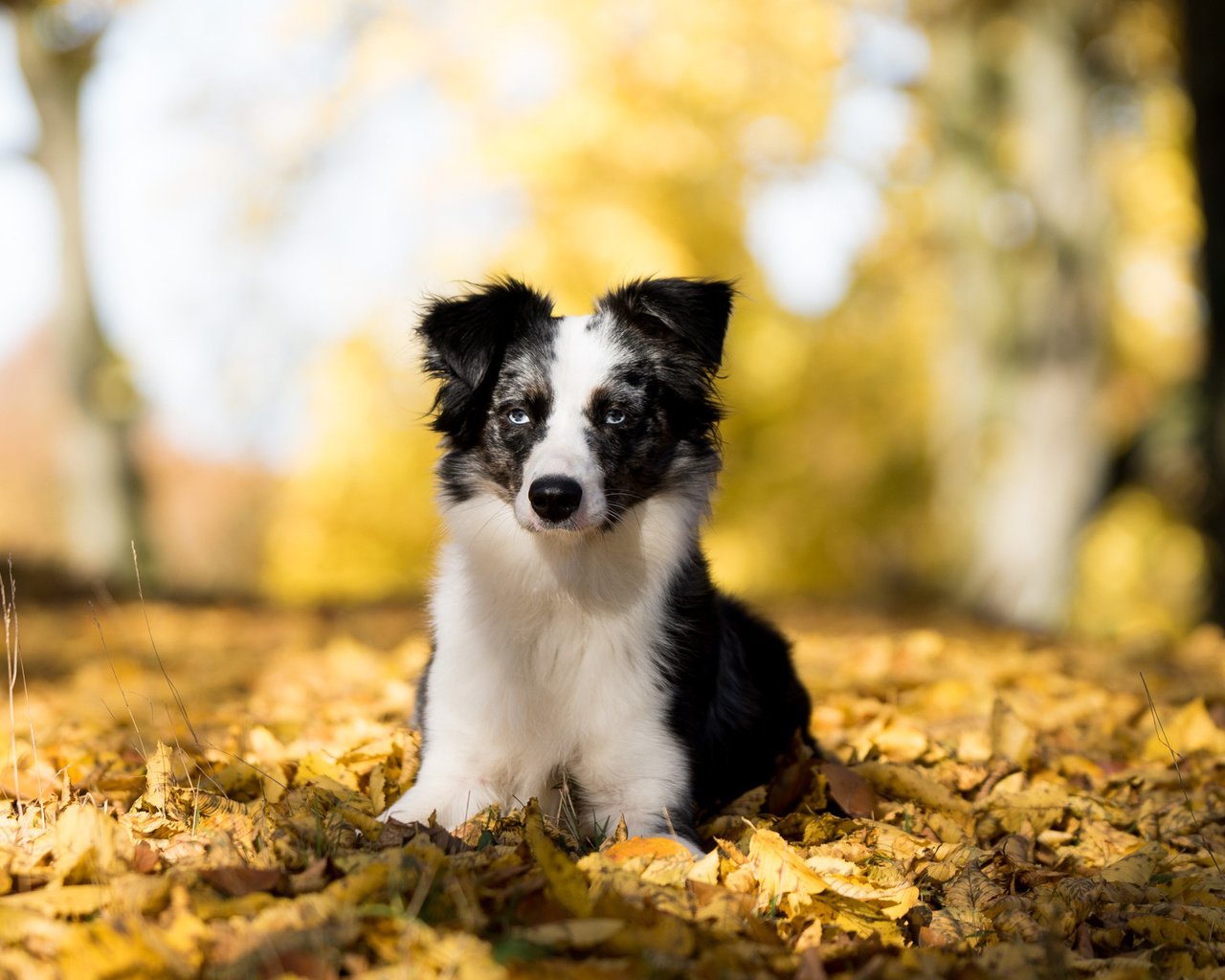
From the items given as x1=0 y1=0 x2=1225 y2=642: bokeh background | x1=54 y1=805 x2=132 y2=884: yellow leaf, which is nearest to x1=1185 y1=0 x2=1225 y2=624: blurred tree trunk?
x1=0 y1=0 x2=1225 y2=642: bokeh background

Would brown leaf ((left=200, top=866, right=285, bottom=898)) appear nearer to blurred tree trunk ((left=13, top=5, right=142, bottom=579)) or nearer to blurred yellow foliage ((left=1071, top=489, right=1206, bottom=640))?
blurred tree trunk ((left=13, top=5, right=142, bottom=579))

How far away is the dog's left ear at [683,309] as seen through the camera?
13.2 feet

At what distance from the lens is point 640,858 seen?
305 centimetres

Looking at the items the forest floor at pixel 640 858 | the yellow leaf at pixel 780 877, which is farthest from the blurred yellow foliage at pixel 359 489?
the yellow leaf at pixel 780 877

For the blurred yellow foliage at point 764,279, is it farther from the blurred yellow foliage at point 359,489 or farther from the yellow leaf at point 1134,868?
the yellow leaf at point 1134,868

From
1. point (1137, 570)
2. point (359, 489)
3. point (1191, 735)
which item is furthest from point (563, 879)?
point (1137, 570)

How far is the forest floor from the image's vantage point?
8.38 ft

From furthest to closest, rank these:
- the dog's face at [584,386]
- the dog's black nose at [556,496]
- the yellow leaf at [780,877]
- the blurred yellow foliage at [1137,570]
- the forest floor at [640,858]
A: the blurred yellow foliage at [1137,570]
the dog's face at [584,386]
the dog's black nose at [556,496]
the yellow leaf at [780,877]
the forest floor at [640,858]

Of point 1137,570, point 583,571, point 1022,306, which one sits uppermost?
point 1022,306

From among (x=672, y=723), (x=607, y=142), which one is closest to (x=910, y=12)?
(x=607, y=142)

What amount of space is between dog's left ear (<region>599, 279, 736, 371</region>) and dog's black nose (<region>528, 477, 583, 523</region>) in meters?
0.79

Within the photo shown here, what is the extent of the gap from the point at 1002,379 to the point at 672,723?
36.5 feet

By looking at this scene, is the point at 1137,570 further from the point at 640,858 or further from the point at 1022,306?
the point at 640,858

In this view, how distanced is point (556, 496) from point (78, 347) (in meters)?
12.7
